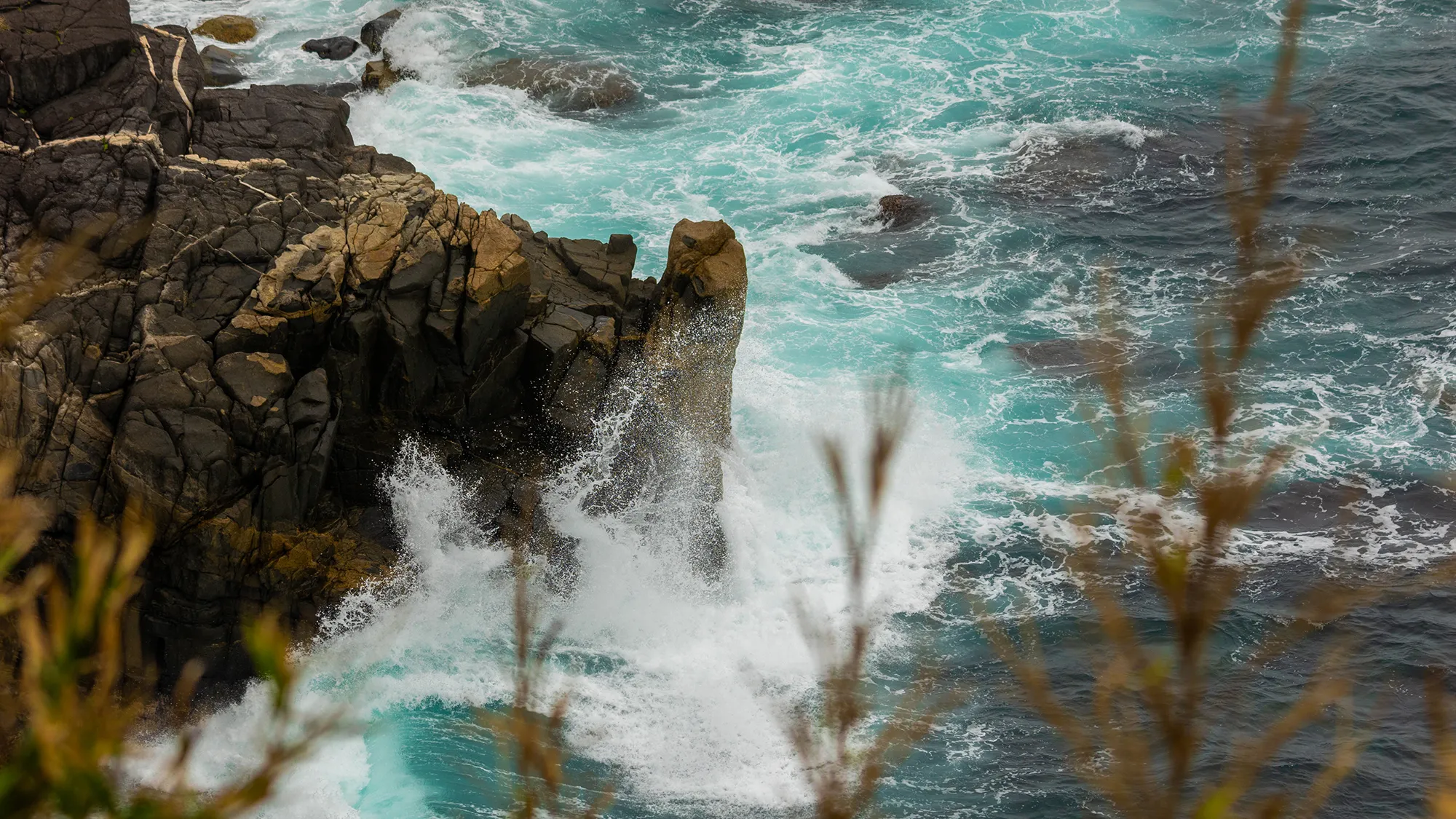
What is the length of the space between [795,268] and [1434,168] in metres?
15.8

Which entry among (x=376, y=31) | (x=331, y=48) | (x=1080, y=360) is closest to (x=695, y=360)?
(x=1080, y=360)

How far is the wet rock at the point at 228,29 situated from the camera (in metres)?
33.7

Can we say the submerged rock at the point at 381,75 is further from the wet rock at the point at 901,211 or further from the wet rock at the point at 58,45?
the wet rock at the point at 901,211

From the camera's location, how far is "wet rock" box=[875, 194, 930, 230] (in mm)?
27859

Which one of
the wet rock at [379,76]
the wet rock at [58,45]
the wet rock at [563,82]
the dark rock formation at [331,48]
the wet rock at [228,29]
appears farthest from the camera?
the wet rock at [228,29]

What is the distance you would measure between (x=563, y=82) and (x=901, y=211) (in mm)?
10586

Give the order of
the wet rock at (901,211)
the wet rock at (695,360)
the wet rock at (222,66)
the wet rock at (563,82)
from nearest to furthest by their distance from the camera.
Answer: the wet rock at (695,360)
the wet rock at (901,211)
the wet rock at (222,66)
the wet rock at (563,82)

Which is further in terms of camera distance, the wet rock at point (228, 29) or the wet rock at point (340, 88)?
the wet rock at point (228, 29)

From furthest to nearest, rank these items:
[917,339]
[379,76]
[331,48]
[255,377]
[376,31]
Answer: [376,31] < [331,48] < [379,76] < [917,339] < [255,377]

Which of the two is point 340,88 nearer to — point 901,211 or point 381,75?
point 381,75

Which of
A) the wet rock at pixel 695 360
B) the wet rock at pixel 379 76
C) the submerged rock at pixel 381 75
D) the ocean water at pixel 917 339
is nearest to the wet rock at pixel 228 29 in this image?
the ocean water at pixel 917 339

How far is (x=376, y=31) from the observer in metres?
33.9

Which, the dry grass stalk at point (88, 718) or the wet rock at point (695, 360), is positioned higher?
the dry grass stalk at point (88, 718)

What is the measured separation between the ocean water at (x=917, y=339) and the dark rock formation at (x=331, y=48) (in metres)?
0.41
